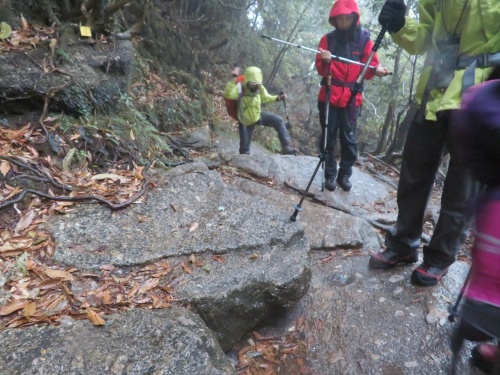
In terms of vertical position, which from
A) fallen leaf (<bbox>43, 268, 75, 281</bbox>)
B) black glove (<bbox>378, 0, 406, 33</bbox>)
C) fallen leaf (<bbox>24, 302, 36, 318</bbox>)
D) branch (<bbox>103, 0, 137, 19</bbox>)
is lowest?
fallen leaf (<bbox>24, 302, 36, 318</bbox>)

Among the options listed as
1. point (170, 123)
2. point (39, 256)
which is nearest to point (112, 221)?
point (39, 256)

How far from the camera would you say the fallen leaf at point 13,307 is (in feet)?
6.16

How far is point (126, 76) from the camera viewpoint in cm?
459

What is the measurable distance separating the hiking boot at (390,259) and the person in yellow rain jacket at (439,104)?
1 cm

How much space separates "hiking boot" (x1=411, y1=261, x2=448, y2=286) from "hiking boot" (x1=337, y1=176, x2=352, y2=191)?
8.23 ft

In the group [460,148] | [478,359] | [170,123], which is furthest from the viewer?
[170,123]

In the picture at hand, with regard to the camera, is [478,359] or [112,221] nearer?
[478,359]

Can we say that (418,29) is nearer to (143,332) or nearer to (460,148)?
(460,148)

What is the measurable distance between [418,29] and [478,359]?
2347mm

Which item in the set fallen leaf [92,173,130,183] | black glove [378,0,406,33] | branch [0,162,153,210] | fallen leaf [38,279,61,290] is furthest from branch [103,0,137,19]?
fallen leaf [38,279,61,290]

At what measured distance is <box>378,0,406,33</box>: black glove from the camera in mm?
2623

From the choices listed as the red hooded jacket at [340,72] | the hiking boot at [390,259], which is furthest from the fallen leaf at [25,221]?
the red hooded jacket at [340,72]

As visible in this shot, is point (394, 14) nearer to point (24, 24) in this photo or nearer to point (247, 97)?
point (24, 24)

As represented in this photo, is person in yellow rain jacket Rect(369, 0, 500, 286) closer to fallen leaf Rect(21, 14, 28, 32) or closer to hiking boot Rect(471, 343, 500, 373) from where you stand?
hiking boot Rect(471, 343, 500, 373)
